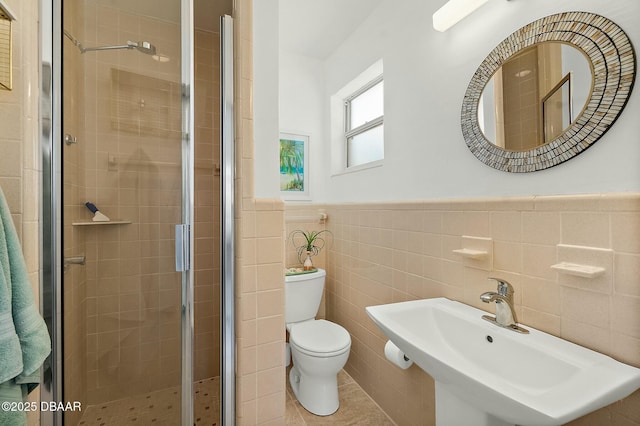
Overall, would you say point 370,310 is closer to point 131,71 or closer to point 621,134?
point 621,134

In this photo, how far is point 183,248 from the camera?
100 centimetres

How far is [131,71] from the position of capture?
1.13 metres

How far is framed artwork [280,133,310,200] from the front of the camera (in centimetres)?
241

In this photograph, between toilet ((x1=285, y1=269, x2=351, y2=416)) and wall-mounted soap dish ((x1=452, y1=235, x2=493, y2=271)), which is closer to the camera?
wall-mounted soap dish ((x1=452, y1=235, x2=493, y2=271))

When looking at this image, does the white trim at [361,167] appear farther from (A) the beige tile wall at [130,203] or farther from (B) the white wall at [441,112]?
(A) the beige tile wall at [130,203]

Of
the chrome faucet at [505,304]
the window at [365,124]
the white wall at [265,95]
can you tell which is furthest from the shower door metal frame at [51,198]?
the window at [365,124]

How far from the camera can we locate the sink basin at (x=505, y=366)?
614 millimetres

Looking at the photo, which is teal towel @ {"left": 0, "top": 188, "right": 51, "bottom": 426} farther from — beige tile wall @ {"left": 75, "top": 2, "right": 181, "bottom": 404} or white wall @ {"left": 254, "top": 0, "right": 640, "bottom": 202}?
white wall @ {"left": 254, "top": 0, "right": 640, "bottom": 202}

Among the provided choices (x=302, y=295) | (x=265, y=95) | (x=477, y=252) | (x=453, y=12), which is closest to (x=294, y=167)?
(x=302, y=295)

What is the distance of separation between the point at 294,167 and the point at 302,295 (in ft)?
3.73

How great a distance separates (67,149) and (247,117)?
638 millimetres

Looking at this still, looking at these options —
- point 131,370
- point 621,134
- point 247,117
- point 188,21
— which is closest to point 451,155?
point 621,134

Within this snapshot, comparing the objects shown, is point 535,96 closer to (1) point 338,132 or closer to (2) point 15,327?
(1) point 338,132

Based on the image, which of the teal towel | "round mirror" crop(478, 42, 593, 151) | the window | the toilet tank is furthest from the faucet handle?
the teal towel
